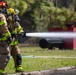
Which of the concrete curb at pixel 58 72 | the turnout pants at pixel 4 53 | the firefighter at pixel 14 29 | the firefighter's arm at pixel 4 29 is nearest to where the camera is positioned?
the firefighter's arm at pixel 4 29

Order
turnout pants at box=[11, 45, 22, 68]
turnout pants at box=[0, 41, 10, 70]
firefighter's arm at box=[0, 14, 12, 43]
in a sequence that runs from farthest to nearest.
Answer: turnout pants at box=[11, 45, 22, 68] < turnout pants at box=[0, 41, 10, 70] < firefighter's arm at box=[0, 14, 12, 43]

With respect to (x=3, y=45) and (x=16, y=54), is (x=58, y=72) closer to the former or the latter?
(x=16, y=54)

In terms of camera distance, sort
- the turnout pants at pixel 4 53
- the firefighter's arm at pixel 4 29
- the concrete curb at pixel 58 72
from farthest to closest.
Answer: the concrete curb at pixel 58 72
the turnout pants at pixel 4 53
the firefighter's arm at pixel 4 29

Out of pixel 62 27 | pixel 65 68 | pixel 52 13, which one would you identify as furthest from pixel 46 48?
pixel 65 68

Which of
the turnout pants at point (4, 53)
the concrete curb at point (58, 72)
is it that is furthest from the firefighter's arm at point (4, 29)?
the concrete curb at point (58, 72)

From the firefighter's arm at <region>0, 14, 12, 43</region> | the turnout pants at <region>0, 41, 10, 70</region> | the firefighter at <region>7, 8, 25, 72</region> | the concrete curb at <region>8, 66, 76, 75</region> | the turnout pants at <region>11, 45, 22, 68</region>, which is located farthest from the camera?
the concrete curb at <region>8, 66, 76, 75</region>

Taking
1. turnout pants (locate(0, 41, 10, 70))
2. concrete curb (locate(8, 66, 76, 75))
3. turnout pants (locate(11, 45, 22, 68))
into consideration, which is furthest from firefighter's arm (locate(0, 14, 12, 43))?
concrete curb (locate(8, 66, 76, 75))

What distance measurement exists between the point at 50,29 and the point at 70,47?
2653 mm

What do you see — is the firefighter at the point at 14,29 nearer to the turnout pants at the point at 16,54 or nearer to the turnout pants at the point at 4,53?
the turnout pants at the point at 16,54

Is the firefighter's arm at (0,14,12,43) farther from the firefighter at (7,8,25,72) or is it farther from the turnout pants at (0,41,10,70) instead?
the firefighter at (7,8,25,72)

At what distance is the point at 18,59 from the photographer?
10984 millimetres

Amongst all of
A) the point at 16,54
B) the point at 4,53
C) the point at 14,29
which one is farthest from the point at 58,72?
the point at 4,53

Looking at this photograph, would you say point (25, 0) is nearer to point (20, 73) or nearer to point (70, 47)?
point (70, 47)

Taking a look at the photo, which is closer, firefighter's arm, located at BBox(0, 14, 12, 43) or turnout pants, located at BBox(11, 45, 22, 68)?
firefighter's arm, located at BBox(0, 14, 12, 43)
